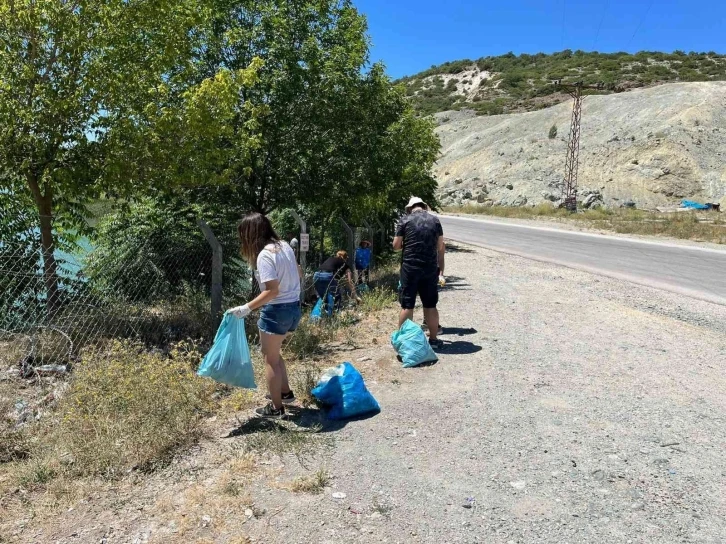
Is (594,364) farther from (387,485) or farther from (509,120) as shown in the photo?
(509,120)

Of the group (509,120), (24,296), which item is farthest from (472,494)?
(509,120)

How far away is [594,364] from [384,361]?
6.72 feet

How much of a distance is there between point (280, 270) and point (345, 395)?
3.53 feet

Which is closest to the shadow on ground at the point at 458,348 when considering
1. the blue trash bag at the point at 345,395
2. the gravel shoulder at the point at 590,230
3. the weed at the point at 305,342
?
the weed at the point at 305,342

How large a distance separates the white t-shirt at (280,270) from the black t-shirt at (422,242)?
2109 mm

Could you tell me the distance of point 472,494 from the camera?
3.35 metres

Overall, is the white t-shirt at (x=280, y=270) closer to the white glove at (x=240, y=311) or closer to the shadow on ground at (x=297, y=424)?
the white glove at (x=240, y=311)

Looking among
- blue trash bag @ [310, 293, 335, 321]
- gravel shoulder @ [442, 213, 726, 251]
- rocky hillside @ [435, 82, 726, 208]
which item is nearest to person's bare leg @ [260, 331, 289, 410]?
blue trash bag @ [310, 293, 335, 321]

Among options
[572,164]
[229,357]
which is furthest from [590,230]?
[229,357]

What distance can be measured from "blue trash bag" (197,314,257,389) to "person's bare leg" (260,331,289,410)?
Answer: 6.1 inches

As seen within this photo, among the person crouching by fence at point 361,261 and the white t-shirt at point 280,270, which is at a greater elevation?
the white t-shirt at point 280,270

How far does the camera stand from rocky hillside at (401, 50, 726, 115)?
245 feet

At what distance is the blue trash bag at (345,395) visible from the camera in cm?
443

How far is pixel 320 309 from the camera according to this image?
26.4ft
